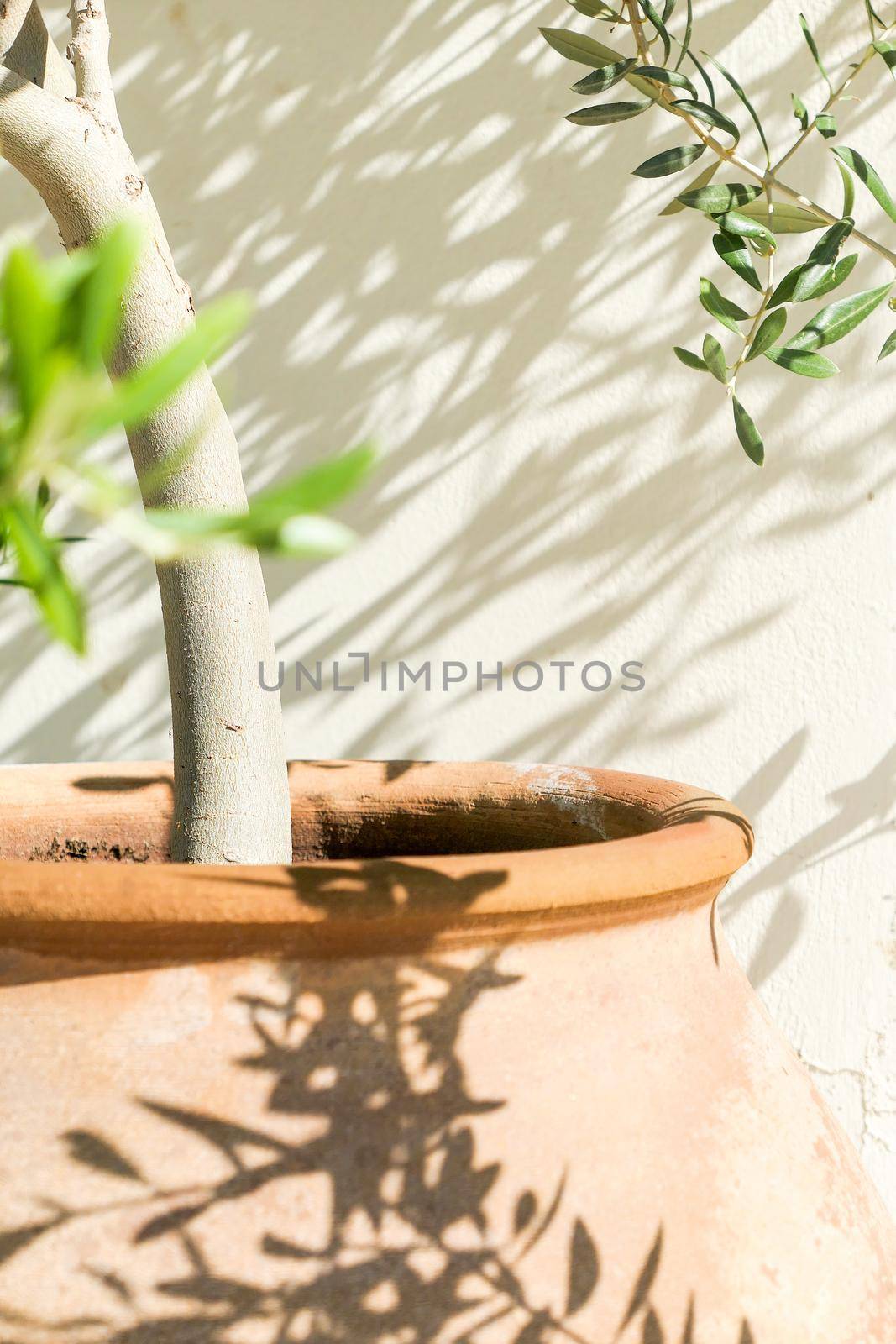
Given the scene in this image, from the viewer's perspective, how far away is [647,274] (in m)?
1.58

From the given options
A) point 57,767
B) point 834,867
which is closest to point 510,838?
point 57,767

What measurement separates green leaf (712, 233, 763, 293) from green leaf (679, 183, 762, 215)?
22 millimetres

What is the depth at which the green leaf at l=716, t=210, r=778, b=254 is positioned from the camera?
795 millimetres

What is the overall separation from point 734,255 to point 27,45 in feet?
1.69

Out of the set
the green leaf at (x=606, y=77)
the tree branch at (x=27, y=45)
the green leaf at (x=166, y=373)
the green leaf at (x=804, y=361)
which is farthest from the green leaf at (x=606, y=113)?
the green leaf at (x=166, y=373)

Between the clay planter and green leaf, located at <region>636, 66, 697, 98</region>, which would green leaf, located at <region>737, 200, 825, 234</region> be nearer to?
green leaf, located at <region>636, 66, 697, 98</region>

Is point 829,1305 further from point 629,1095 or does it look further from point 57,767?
point 57,767

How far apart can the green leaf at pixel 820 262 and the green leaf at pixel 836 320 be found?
2 cm

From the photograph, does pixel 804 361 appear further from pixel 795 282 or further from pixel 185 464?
pixel 185 464

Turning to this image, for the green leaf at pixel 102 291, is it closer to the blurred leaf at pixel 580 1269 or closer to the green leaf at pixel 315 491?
the green leaf at pixel 315 491

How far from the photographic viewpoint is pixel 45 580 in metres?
0.15

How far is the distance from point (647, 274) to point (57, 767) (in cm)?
103

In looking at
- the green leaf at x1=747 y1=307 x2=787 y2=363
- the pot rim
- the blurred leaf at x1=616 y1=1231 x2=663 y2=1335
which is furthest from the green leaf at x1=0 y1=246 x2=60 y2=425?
the green leaf at x1=747 y1=307 x2=787 y2=363

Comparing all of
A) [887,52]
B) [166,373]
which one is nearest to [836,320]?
[887,52]
